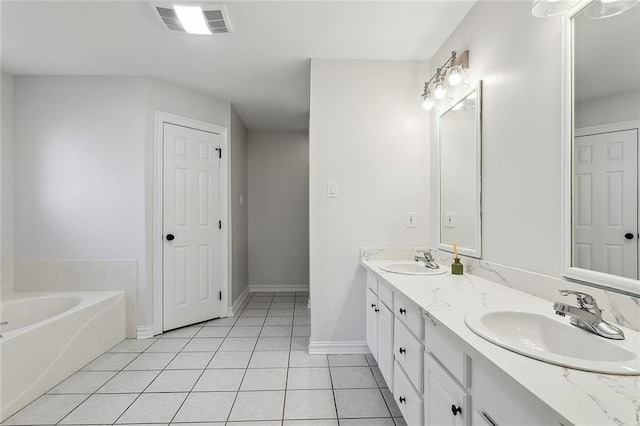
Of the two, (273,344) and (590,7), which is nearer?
(590,7)

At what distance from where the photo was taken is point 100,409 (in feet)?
5.33

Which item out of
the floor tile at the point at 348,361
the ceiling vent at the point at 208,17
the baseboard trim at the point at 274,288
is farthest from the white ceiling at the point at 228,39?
the baseboard trim at the point at 274,288

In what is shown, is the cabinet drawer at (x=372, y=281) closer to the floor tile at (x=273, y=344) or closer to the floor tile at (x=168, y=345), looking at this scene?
the floor tile at (x=273, y=344)

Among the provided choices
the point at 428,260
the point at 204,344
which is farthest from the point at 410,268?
the point at 204,344

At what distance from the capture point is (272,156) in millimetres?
4273

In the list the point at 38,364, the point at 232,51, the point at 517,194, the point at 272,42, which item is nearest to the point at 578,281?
the point at 517,194

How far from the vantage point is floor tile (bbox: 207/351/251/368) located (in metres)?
2.08

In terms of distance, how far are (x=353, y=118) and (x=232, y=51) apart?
3.50 feet

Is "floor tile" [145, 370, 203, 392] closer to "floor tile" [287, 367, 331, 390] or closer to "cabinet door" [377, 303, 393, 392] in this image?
"floor tile" [287, 367, 331, 390]

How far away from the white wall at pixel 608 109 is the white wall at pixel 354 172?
130 centimetres

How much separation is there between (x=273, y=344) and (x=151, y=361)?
929 mm

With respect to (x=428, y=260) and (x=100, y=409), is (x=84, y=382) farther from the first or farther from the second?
(x=428, y=260)

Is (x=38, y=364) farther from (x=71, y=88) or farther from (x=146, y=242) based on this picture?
(x=71, y=88)

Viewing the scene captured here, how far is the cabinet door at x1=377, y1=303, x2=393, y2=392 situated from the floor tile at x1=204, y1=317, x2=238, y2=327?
1709 mm
